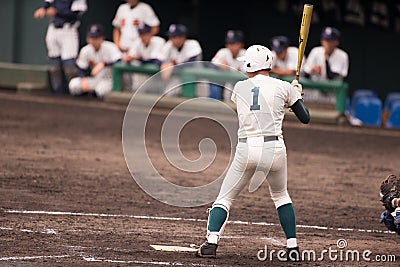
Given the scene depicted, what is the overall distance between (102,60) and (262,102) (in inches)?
435

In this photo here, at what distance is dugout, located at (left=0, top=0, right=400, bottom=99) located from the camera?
17875mm

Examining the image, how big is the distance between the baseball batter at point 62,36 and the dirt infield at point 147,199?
2440 millimetres

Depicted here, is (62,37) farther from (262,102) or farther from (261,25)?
(262,102)

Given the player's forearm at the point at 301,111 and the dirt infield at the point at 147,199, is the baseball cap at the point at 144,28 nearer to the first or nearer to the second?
the dirt infield at the point at 147,199

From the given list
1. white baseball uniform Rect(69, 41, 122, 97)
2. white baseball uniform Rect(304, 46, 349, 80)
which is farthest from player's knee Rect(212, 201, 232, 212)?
white baseball uniform Rect(69, 41, 122, 97)

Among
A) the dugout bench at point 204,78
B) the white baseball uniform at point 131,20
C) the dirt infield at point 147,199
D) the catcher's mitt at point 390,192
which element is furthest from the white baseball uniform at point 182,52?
the catcher's mitt at point 390,192

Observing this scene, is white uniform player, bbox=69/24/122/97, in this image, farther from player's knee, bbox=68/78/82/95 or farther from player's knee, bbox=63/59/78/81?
player's knee, bbox=63/59/78/81

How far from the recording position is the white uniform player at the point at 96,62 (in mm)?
17359

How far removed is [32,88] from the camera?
18078 mm

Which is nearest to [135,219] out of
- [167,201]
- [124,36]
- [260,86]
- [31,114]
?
[167,201]

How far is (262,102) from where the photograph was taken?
679 cm

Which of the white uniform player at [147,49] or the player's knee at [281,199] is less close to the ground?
the player's knee at [281,199]

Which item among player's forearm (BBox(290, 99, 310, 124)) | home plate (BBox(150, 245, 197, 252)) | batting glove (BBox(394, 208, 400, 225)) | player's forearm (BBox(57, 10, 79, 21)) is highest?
player's forearm (BBox(290, 99, 310, 124))

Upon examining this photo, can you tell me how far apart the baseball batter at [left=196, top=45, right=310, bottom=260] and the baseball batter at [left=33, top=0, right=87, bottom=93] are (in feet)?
37.1
